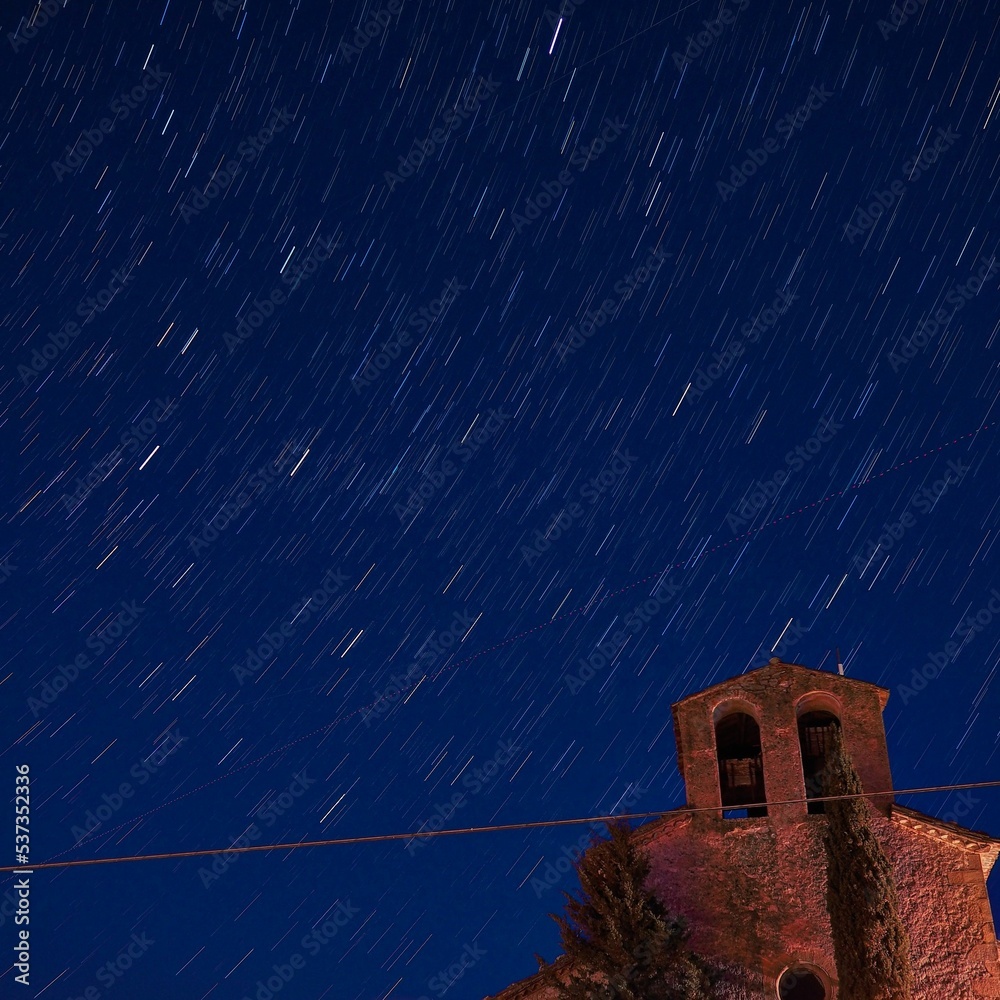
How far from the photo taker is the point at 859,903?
1586cm

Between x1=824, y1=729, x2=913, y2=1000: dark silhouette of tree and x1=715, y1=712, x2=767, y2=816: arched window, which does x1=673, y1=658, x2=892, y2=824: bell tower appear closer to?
x1=715, y1=712, x2=767, y2=816: arched window

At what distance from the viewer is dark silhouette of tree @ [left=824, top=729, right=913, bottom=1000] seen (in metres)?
15.3

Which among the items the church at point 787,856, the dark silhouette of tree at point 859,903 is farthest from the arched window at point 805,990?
the dark silhouette of tree at point 859,903

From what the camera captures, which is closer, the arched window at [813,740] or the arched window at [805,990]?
the arched window at [813,740]

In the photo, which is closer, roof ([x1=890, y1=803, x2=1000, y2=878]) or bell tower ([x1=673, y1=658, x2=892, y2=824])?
roof ([x1=890, y1=803, x2=1000, y2=878])

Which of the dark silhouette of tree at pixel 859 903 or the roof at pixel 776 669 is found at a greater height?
the roof at pixel 776 669

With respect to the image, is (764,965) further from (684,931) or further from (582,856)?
(582,856)

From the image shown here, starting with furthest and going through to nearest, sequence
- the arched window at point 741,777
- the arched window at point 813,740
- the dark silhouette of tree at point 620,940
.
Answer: the arched window at point 813,740 < the arched window at point 741,777 < the dark silhouette of tree at point 620,940

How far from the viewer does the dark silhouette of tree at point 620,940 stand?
16062 millimetres

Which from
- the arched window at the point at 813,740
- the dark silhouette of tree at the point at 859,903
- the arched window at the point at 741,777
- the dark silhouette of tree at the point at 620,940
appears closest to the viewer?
the dark silhouette of tree at the point at 859,903

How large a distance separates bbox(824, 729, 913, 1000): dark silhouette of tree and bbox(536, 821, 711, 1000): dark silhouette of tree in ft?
7.44

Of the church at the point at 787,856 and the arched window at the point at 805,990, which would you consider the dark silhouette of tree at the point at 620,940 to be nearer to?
the church at the point at 787,856

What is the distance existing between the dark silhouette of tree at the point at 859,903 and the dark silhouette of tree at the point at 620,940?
7.44ft

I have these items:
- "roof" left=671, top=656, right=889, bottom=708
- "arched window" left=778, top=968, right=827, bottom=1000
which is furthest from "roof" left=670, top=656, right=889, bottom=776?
"arched window" left=778, top=968, right=827, bottom=1000
